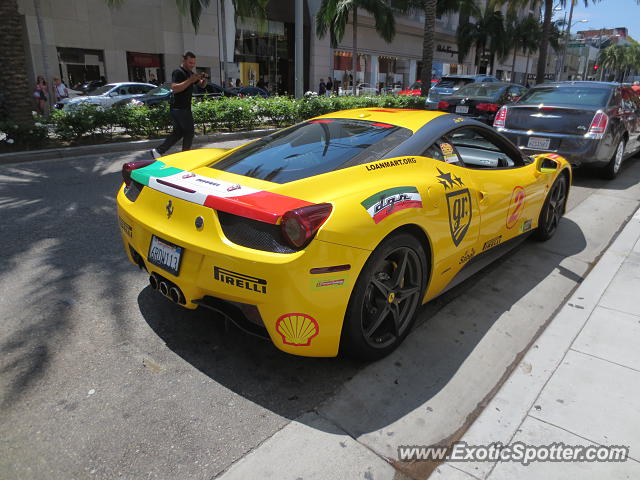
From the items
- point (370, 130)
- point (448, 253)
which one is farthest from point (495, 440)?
point (370, 130)

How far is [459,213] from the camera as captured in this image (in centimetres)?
322

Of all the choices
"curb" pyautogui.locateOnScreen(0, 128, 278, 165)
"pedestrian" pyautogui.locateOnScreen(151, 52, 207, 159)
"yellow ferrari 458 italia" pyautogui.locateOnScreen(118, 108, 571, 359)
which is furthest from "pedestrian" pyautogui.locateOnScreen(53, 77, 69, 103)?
"yellow ferrari 458 italia" pyautogui.locateOnScreen(118, 108, 571, 359)

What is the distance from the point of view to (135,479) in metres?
2.00

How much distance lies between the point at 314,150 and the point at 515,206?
189 centimetres

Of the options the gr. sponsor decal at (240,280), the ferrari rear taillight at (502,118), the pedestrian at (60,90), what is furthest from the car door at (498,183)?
the pedestrian at (60,90)

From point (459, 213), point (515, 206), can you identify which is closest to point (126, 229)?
point (459, 213)

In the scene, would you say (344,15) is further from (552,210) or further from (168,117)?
(552,210)

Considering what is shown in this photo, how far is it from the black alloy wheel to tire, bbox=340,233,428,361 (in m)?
2.48

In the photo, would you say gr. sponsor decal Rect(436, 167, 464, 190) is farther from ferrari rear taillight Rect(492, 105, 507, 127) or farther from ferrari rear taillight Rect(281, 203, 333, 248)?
ferrari rear taillight Rect(492, 105, 507, 127)

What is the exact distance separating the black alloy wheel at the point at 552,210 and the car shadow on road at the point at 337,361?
1347 millimetres

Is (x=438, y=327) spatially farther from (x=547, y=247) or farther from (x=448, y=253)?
(x=547, y=247)

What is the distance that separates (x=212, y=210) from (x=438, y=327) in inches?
71.7

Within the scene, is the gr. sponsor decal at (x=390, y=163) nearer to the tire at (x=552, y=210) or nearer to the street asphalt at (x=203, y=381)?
the street asphalt at (x=203, y=381)

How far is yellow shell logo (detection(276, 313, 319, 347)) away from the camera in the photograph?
238cm
